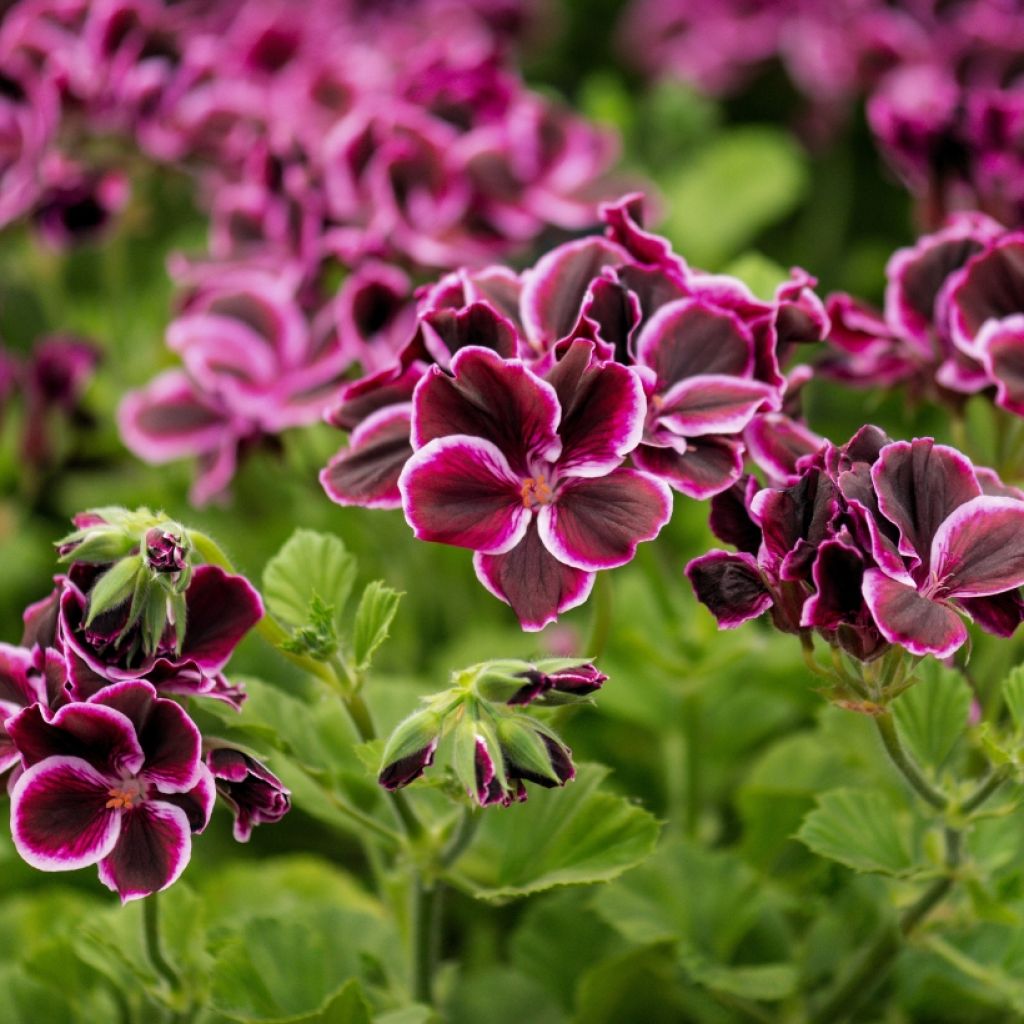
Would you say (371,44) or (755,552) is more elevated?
(755,552)

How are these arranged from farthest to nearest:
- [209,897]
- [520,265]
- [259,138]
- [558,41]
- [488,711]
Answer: [558,41] < [520,265] < [259,138] < [209,897] < [488,711]

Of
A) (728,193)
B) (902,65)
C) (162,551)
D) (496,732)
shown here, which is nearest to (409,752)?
(496,732)

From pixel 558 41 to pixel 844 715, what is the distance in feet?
5.64

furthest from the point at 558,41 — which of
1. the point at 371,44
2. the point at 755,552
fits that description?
the point at 755,552

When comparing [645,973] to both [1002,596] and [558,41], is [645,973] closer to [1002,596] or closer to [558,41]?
[1002,596]

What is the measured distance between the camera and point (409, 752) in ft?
2.11

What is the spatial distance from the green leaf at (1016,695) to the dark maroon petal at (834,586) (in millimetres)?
130

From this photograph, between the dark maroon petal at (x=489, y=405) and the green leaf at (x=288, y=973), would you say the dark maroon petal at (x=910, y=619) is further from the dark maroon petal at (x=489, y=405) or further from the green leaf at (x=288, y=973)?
the green leaf at (x=288, y=973)

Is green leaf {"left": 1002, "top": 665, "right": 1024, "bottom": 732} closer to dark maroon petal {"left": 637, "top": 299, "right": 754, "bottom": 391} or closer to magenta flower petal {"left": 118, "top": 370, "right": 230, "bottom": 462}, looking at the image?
dark maroon petal {"left": 637, "top": 299, "right": 754, "bottom": 391}

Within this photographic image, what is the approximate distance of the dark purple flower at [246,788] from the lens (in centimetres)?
67

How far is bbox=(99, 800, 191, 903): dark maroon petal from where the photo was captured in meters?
0.66

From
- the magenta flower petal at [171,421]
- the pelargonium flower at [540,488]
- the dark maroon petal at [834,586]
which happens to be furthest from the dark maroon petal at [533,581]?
the magenta flower petal at [171,421]

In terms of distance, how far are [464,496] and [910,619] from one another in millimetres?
214

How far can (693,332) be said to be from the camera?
2.51 ft
